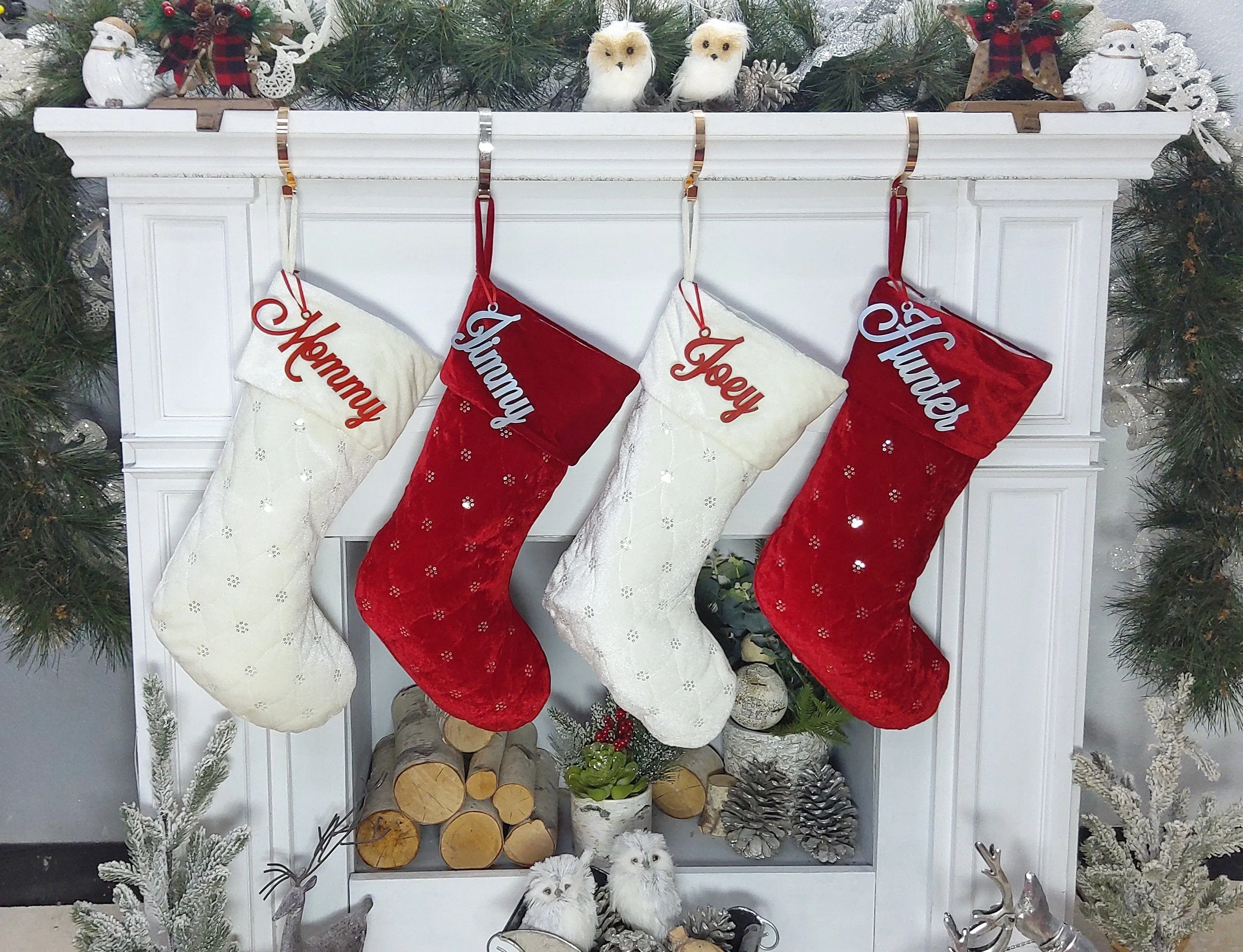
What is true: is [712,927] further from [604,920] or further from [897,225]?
[897,225]

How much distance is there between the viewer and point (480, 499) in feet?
4.29

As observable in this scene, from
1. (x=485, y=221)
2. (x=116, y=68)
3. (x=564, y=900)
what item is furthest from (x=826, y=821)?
(x=116, y=68)

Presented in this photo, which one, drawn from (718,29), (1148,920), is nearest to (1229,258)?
(718,29)

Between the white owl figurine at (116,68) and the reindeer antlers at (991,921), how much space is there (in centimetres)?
154

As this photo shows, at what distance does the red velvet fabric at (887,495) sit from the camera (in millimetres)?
1280

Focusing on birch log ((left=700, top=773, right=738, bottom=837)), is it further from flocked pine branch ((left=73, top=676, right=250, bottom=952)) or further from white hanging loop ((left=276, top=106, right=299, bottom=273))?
white hanging loop ((left=276, top=106, right=299, bottom=273))

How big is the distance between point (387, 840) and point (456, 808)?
12 centimetres

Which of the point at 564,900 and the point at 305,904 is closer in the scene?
the point at 564,900

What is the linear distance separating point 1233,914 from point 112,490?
2.14 meters

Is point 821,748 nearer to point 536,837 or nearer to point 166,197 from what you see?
point 536,837

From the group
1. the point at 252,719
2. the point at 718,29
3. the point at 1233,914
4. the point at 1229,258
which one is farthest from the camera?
the point at 1233,914

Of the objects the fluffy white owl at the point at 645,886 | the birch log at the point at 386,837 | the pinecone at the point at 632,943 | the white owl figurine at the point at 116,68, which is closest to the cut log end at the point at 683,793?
the fluffy white owl at the point at 645,886

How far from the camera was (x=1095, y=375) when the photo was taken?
139cm

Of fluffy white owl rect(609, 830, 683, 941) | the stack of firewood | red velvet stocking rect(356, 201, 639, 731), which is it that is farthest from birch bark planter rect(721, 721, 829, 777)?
red velvet stocking rect(356, 201, 639, 731)
